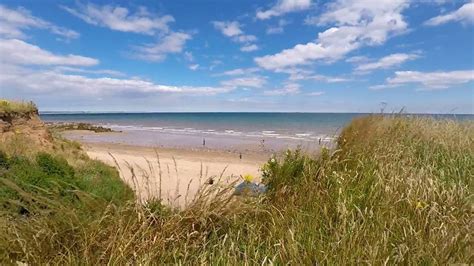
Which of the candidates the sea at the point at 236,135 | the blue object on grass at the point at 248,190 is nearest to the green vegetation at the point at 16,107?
the sea at the point at 236,135

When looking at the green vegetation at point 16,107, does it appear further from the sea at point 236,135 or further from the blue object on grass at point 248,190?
the blue object on grass at point 248,190

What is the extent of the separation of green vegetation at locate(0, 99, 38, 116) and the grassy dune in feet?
26.7

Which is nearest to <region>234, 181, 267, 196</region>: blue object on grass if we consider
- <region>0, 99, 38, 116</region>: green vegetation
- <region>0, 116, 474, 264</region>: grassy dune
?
<region>0, 116, 474, 264</region>: grassy dune

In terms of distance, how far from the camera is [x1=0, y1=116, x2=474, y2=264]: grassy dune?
2.51 m

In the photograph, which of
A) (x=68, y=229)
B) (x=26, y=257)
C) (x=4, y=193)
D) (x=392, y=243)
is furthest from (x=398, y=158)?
(x=4, y=193)

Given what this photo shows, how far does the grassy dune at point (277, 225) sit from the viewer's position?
2.51 metres

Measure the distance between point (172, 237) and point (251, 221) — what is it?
0.77 meters

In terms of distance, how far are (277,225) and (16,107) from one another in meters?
11.3

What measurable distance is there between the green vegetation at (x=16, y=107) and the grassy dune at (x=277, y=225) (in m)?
8.14

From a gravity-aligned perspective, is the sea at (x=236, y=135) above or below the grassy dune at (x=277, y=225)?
below

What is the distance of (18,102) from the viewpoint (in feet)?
38.9

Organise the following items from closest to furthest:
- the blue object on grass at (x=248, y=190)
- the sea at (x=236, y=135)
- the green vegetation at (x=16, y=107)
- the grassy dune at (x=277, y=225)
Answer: the grassy dune at (x=277, y=225) < the blue object on grass at (x=248, y=190) < the green vegetation at (x=16, y=107) < the sea at (x=236, y=135)

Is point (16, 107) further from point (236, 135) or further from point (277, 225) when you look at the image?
point (236, 135)

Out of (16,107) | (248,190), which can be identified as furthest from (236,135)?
(248,190)
